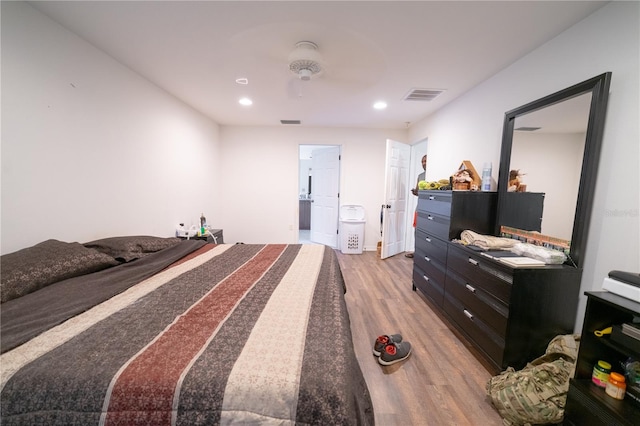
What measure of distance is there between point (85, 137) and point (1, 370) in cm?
187

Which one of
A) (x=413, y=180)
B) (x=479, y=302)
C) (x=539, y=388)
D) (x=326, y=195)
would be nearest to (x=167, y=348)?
(x=539, y=388)

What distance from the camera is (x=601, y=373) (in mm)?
1159

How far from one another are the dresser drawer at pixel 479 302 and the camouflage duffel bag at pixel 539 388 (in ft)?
0.79

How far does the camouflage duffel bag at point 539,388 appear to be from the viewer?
128 cm

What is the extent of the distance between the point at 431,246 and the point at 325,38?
220 cm

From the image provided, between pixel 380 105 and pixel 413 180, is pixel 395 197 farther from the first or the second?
pixel 380 105

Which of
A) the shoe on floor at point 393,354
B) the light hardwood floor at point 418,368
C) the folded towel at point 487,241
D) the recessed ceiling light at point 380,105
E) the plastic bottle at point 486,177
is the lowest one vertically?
the light hardwood floor at point 418,368

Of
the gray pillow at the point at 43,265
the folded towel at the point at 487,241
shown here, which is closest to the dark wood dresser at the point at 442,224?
the folded towel at the point at 487,241

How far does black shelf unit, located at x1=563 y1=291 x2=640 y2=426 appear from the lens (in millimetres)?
1043

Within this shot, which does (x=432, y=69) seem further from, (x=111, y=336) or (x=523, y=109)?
(x=111, y=336)

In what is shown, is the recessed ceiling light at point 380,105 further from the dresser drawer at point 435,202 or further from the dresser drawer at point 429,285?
the dresser drawer at point 429,285

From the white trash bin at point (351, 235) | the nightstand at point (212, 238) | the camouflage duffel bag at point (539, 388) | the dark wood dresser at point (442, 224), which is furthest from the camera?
the white trash bin at point (351, 235)

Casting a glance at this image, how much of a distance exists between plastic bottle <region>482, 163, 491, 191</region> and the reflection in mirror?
0.26 m

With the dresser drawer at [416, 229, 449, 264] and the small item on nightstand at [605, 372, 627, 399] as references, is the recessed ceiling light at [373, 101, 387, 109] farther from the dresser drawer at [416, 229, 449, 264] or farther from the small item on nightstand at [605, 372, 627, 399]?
the small item on nightstand at [605, 372, 627, 399]
